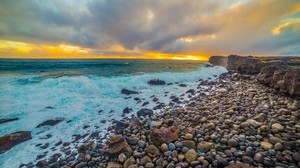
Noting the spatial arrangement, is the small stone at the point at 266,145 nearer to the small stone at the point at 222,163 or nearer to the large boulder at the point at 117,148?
the small stone at the point at 222,163

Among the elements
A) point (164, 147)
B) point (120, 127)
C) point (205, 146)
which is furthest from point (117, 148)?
point (205, 146)

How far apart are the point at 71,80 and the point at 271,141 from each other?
44.7 ft

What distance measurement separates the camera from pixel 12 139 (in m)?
6.25

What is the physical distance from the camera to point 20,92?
38.2 feet

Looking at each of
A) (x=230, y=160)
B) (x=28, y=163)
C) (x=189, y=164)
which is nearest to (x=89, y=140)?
(x=28, y=163)

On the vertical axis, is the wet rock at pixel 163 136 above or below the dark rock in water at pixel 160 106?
above

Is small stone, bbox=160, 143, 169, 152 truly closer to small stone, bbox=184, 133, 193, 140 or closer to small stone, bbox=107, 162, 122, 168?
small stone, bbox=184, 133, 193, 140

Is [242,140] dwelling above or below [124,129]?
above

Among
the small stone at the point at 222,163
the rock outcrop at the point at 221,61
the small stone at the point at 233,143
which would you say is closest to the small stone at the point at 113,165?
the small stone at the point at 222,163

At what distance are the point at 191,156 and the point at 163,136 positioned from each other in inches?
43.2

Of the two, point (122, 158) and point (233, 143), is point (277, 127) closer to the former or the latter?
point (233, 143)

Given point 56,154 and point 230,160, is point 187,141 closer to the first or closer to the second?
point 230,160

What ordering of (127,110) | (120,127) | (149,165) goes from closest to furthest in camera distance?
(149,165) → (120,127) → (127,110)

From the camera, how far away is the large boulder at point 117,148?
4637mm
